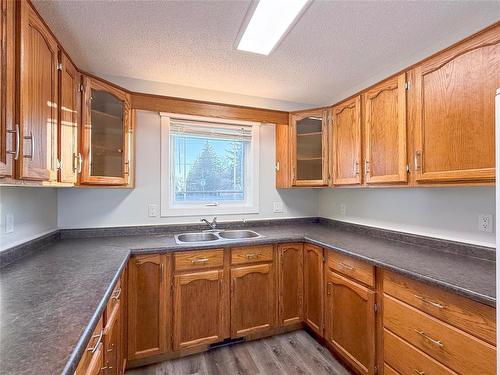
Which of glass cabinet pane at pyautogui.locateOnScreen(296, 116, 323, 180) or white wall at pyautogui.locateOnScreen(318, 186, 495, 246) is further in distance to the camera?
glass cabinet pane at pyautogui.locateOnScreen(296, 116, 323, 180)

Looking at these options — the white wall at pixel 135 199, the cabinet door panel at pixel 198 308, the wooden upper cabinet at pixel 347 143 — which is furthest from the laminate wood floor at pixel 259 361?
the wooden upper cabinet at pixel 347 143

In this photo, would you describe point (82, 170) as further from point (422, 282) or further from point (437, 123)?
point (437, 123)

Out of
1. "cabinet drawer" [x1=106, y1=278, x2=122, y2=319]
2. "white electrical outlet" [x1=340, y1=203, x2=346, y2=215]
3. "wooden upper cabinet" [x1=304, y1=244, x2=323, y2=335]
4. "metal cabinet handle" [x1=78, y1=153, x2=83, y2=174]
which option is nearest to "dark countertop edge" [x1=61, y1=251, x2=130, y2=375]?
"cabinet drawer" [x1=106, y1=278, x2=122, y2=319]

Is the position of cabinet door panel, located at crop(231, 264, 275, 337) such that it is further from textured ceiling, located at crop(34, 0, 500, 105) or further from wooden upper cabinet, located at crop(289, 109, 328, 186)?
textured ceiling, located at crop(34, 0, 500, 105)

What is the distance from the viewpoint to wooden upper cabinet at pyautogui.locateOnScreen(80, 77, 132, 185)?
1729 millimetres

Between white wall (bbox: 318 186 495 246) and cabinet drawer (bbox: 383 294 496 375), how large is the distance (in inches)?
26.3

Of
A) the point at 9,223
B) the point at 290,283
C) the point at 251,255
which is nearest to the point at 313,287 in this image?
the point at 290,283

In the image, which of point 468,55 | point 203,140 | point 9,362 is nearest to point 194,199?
point 203,140

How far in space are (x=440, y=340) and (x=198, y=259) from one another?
152cm

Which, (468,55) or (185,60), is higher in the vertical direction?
(185,60)

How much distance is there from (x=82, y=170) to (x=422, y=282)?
2164 mm

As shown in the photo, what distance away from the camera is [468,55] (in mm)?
1317

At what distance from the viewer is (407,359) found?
1360 mm

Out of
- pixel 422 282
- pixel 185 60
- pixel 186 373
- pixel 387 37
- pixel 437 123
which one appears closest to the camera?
pixel 422 282
